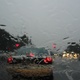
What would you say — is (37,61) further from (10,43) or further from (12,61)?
(10,43)

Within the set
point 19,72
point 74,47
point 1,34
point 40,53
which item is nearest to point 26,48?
point 40,53

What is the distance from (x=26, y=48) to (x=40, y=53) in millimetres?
1004

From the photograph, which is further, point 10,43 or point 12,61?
point 10,43

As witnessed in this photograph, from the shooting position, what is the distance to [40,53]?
11688 mm

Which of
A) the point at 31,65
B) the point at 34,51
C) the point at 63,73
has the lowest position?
the point at 63,73

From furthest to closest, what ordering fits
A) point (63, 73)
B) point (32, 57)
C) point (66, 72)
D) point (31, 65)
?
point (66, 72) < point (63, 73) < point (32, 57) < point (31, 65)

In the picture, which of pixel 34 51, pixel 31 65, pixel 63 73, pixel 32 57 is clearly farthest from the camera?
pixel 63 73

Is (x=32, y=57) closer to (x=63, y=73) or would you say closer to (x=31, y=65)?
(x=31, y=65)

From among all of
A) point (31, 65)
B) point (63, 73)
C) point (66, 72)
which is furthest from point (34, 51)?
point (66, 72)

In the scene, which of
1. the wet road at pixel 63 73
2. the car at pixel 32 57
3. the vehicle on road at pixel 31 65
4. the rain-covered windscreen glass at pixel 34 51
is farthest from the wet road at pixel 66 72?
the car at pixel 32 57

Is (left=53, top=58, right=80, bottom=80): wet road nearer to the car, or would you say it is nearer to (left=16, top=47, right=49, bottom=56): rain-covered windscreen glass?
(left=16, top=47, right=49, bottom=56): rain-covered windscreen glass

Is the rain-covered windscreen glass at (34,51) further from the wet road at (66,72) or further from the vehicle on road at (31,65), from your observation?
the wet road at (66,72)

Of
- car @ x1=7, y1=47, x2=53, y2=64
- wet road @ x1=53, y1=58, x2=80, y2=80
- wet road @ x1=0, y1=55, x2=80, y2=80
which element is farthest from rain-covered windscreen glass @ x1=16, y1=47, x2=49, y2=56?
wet road @ x1=53, y1=58, x2=80, y2=80

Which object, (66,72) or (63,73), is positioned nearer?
(63,73)
